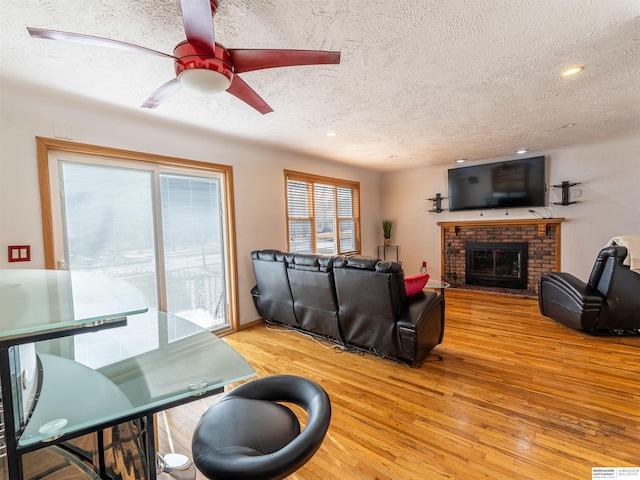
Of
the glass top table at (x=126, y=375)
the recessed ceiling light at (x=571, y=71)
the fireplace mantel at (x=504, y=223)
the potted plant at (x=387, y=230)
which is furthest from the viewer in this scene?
the potted plant at (x=387, y=230)

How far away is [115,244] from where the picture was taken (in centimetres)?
284

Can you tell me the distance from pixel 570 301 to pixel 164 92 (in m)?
4.40

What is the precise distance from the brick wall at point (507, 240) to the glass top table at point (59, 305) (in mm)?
5806

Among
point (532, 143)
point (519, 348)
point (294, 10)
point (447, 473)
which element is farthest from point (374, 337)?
point (532, 143)

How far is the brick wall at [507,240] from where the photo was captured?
491 cm

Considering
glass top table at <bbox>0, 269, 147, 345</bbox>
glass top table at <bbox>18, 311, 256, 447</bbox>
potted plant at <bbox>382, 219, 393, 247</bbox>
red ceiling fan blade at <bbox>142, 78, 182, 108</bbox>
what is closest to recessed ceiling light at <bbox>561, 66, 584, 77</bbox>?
red ceiling fan blade at <bbox>142, 78, 182, 108</bbox>

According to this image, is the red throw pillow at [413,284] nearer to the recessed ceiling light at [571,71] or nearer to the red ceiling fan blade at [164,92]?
the recessed ceiling light at [571,71]

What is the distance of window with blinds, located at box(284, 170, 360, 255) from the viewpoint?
4.71 m

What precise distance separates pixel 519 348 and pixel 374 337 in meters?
1.58

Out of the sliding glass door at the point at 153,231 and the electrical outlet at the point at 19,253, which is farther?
the sliding glass door at the point at 153,231

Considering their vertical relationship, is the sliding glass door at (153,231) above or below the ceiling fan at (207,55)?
below

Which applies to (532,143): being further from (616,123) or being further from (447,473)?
(447,473)

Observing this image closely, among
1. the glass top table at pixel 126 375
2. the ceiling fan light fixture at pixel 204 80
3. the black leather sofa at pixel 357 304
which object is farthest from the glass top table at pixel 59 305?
the black leather sofa at pixel 357 304

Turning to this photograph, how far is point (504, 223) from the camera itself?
206 inches
